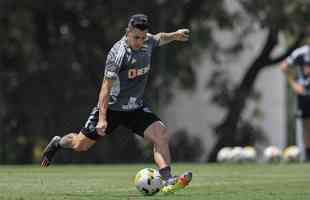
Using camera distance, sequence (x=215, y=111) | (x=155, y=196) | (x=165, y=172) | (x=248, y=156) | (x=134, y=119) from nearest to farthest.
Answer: (x=155, y=196) → (x=165, y=172) → (x=134, y=119) → (x=248, y=156) → (x=215, y=111)

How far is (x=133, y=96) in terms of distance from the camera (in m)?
13.1

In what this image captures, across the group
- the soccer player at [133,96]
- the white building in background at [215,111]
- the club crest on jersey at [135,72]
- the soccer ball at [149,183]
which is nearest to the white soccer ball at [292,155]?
the white building in background at [215,111]

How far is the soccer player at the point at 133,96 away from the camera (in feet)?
41.3

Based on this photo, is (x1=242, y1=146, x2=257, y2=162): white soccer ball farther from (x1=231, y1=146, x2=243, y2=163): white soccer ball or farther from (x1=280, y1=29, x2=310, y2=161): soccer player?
(x1=280, y1=29, x2=310, y2=161): soccer player

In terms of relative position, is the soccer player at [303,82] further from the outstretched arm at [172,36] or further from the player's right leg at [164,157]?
the player's right leg at [164,157]

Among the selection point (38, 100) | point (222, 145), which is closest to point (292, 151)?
point (222, 145)

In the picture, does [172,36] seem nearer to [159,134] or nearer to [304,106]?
[159,134]

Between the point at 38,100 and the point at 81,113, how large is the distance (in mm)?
1734

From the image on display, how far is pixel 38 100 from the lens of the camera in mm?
37500

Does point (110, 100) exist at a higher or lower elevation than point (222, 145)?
higher

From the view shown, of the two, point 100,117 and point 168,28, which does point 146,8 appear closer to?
point 168,28

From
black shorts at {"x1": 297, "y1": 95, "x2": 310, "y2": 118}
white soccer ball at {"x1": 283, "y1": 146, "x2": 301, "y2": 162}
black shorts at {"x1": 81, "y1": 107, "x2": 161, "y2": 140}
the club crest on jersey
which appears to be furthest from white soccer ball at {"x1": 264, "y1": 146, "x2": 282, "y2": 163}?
the club crest on jersey

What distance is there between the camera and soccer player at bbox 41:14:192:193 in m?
12.6

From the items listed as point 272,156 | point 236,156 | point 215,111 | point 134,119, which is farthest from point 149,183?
point 215,111
